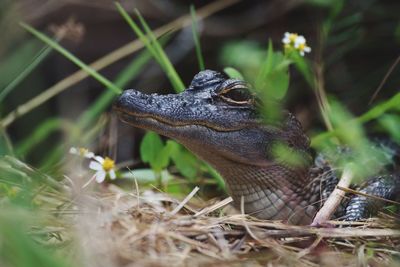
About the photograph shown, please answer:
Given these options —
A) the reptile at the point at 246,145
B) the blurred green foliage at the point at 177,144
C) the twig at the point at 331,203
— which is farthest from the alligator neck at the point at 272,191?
the twig at the point at 331,203

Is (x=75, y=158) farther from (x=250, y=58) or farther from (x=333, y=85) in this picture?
(x=333, y=85)

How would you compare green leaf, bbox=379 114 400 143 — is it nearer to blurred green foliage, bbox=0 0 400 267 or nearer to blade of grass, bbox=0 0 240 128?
blurred green foliage, bbox=0 0 400 267

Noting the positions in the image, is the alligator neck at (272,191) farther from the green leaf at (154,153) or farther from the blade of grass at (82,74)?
the blade of grass at (82,74)

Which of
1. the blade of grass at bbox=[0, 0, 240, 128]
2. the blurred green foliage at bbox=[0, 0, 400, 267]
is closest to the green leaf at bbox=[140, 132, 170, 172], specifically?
the blurred green foliage at bbox=[0, 0, 400, 267]

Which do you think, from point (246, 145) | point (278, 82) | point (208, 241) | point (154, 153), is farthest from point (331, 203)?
point (154, 153)

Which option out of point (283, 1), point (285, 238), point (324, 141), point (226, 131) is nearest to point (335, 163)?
point (324, 141)

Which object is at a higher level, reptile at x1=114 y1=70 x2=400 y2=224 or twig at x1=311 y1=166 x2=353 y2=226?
reptile at x1=114 y1=70 x2=400 y2=224

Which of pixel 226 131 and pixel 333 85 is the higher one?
pixel 333 85
